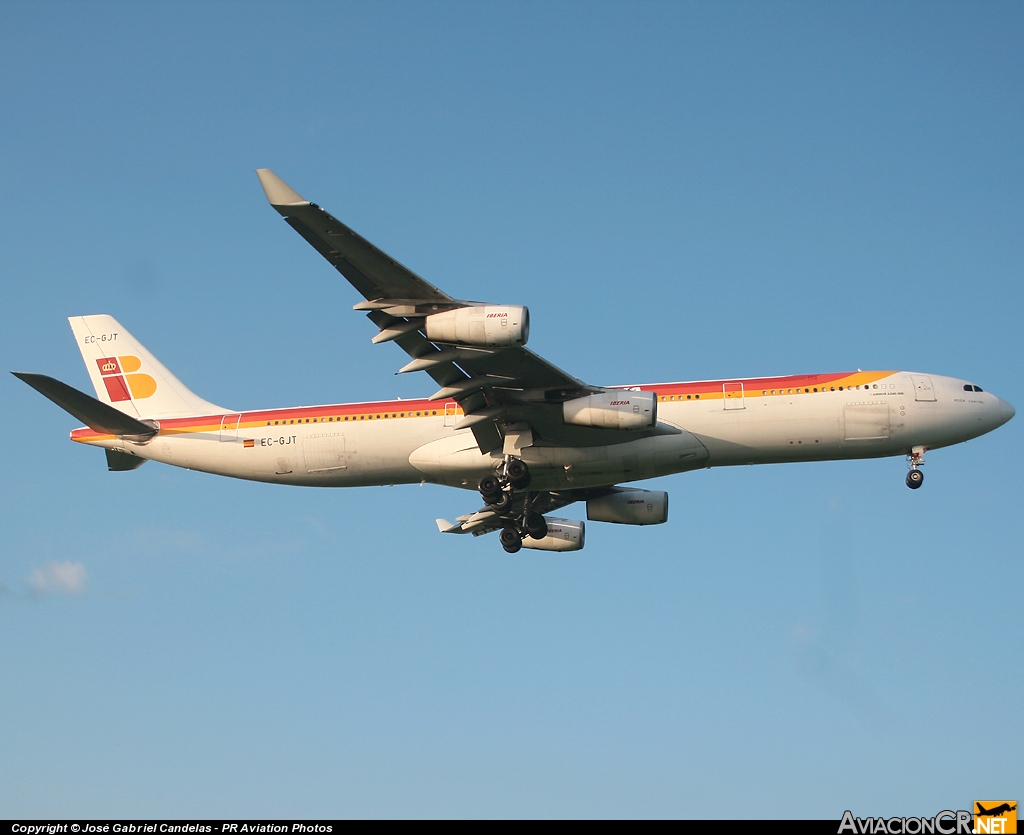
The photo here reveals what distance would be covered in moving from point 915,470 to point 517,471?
13.8m

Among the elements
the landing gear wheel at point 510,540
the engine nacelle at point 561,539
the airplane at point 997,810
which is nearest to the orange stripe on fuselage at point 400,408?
the landing gear wheel at point 510,540

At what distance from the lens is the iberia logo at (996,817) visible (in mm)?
24906

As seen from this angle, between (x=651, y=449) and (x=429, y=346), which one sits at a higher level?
(x=429, y=346)

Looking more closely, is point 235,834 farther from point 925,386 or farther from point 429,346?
point 925,386

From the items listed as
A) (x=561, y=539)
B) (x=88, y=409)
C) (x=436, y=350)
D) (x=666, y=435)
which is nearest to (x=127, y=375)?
(x=88, y=409)

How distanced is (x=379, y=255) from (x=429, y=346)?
15.5 ft

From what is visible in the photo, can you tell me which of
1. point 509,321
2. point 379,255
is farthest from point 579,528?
point 379,255

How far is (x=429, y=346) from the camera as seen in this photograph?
33.8 metres

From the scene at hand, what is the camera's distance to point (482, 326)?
31.0 metres

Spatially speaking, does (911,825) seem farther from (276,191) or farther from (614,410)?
(276,191)

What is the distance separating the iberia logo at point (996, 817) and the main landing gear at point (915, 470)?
45.3 feet

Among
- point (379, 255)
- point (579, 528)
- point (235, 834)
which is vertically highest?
point (379, 255)

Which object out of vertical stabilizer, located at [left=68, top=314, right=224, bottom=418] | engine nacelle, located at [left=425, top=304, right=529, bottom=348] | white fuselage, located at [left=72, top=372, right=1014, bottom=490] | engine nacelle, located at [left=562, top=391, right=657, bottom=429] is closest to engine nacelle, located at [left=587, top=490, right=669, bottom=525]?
white fuselage, located at [left=72, top=372, right=1014, bottom=490]

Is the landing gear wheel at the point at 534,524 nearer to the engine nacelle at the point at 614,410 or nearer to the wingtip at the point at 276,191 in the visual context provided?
the engine nacelle at the point at 614,410
